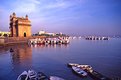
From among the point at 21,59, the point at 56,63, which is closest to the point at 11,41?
the point at 21,59

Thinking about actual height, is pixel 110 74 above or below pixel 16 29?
below

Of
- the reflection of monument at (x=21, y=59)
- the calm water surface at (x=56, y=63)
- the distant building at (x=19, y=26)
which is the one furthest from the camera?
the distant building at (x=19, y=26)

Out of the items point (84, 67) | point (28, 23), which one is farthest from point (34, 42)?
point (84, 67)

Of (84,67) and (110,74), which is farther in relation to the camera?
(84,67)

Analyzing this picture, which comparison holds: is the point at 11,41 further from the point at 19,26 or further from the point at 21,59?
the point at 21,59

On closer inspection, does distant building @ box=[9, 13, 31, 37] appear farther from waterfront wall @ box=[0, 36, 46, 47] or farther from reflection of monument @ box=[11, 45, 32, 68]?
reflection of monument @ box=[11, 45, 32, 68]

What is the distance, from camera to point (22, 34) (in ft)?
262

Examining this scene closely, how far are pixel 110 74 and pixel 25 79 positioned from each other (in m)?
10.9

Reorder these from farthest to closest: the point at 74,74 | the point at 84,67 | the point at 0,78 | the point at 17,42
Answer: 1. the point at 17,42
2. the point at 84,67
3. the point at 74,74
4. the point at 0,78

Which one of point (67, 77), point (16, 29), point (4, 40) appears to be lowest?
point (67, 77)

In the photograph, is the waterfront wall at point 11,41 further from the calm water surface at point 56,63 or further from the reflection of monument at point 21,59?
the reflection of monument at point 21,59

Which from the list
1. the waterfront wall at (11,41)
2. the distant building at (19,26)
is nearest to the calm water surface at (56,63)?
the waterfront wall at (11,41)

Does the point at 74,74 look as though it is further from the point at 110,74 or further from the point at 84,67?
the point at 110,74

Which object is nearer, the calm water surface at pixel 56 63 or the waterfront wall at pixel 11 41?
the calm water surface at pixel 56 63
